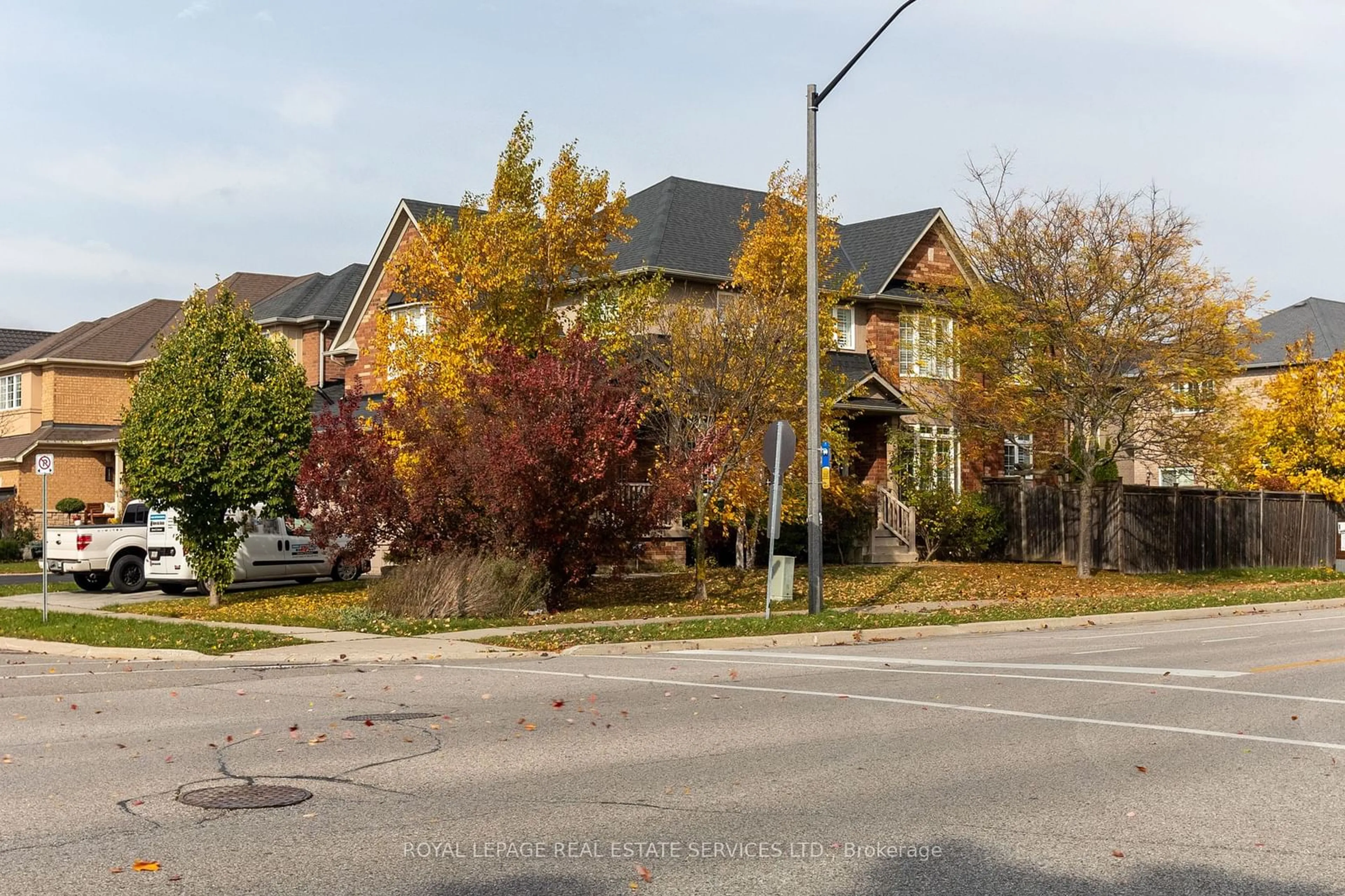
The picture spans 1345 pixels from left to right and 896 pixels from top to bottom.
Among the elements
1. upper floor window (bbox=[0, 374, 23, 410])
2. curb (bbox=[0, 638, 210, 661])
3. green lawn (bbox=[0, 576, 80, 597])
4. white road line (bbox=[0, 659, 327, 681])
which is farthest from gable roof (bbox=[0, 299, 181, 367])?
white road line (bbox=[0, 659, 327, 681])

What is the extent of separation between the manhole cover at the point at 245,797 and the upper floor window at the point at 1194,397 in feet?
79.4

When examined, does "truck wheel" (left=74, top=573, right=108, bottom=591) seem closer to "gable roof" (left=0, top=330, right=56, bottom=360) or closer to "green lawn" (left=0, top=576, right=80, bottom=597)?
"green lawn" (left=0, top=576, right=80, bottom=597)

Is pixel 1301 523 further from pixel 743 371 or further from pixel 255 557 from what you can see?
pixel 255 557

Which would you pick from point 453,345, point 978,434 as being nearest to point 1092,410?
point 978,434

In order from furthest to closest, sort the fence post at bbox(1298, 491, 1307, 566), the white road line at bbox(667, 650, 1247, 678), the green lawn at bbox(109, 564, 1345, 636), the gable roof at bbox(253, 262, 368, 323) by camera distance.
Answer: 1. the gable roof at bbox(253, 262, 368, 323)
2. the fence post at bbox(1298, 491, 1307, 566)
3. the green lawn at bbox(109, 564, 1345, 636)
4. the white road line at bbox(667, 650, 1247, 678)

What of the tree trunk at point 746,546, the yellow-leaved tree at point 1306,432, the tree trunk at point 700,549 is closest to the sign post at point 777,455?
the tree trunk at point 700,549

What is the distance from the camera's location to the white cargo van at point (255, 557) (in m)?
27.1

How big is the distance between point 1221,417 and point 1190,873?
2489 cm

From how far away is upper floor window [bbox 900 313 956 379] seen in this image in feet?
102

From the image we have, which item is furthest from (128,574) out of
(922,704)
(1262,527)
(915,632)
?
(1262,527)

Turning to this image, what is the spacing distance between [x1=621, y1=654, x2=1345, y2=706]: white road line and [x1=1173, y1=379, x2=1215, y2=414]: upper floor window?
636 inches

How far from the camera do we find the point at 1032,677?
13922mm

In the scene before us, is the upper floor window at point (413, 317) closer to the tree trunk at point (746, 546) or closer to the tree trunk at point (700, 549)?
the tree trunk at point (700, 549)

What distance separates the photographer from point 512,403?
21.6m
